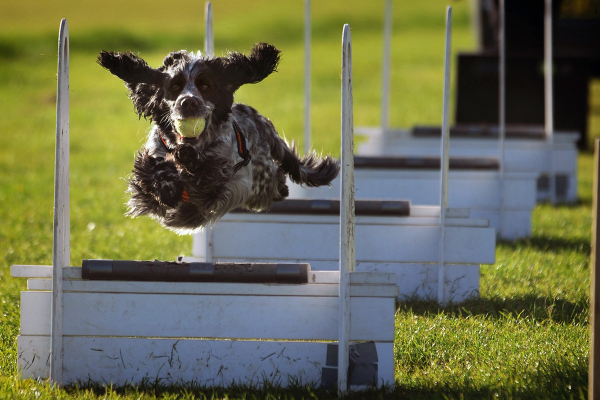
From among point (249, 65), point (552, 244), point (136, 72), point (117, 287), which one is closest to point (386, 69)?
point (552, 244)

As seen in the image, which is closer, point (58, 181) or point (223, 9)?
point (58, 181)

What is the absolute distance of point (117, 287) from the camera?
2.94 m

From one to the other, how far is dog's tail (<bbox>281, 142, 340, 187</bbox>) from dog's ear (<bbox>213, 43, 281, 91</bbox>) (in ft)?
2.44

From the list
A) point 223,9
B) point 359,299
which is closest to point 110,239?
point 359,299

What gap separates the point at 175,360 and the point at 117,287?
0.38 metres

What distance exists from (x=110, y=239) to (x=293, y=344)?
3497mm

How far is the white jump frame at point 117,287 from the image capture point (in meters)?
2.79

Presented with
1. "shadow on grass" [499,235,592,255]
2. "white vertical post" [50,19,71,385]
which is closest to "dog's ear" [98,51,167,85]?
"white vertical post" [50,19,71,385]

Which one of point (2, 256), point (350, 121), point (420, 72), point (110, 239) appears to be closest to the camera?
point (350, 121)

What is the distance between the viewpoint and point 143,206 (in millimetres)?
3002

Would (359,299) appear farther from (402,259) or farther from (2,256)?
(2,256)

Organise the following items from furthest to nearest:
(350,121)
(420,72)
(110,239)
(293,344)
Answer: (420,72), (110,239), (293,344), (350,121)

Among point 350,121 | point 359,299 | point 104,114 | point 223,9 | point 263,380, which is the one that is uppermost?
point 223,9

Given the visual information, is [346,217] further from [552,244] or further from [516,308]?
[552,244]
